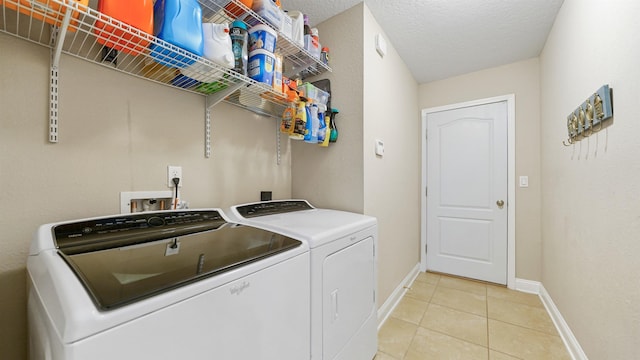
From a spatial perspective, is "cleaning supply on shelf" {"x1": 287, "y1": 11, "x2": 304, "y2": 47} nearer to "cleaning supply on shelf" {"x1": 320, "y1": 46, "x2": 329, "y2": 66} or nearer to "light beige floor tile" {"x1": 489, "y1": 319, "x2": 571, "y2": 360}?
"cleaning supply on shelf" {"x1": 320, "y1": 46, "x2": 329, "y2": 66}

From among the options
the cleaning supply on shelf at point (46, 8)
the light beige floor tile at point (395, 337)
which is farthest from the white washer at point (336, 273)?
the cleaning supply on shelf at point (46, 8)

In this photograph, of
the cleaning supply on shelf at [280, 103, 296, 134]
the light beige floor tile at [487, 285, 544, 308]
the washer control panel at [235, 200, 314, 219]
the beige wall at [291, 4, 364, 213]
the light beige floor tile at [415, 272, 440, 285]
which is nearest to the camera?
the washer control panel at [235, 200, 314, 219]

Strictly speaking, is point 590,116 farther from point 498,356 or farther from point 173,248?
point 173,248

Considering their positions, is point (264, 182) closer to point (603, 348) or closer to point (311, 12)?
point (311, 12)

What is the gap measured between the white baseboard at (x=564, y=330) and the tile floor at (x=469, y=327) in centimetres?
4

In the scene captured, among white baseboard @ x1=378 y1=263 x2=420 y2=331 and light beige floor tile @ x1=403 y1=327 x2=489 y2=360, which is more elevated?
white baseboard @ x1=378 y1=263 x2=420 y2=331

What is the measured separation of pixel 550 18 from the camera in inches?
76.4

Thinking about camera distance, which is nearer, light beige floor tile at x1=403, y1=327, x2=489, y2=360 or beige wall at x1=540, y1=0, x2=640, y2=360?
beige wall at x1=540, y1=0, x2=640, y2=360

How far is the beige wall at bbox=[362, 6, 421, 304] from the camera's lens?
185cm

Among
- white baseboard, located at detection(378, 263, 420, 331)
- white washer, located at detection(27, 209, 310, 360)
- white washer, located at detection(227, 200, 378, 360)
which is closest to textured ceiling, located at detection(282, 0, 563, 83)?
white washer, located at detection(227, 200, 378, 360)

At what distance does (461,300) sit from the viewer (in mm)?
2340

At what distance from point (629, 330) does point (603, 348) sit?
1.07 ft

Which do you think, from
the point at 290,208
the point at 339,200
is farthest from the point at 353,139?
the point at 290,208

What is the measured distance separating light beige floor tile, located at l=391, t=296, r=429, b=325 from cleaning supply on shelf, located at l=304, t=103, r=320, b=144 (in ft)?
5.48
